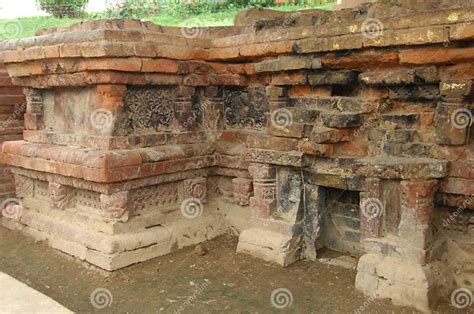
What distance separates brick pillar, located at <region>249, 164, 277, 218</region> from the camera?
14.3 ft

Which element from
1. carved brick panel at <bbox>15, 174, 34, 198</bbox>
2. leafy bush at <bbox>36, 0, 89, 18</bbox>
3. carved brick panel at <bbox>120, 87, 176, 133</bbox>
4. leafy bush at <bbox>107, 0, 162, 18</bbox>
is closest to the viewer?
carved brick panel at <bbox>120, 87, 176, 133</bbox>

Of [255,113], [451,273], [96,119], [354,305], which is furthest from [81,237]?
[451,273]

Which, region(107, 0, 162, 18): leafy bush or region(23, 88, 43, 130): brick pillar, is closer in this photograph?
region(23, 88, 43, 130): brick pillar

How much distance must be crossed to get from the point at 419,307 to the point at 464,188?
959 millimetres

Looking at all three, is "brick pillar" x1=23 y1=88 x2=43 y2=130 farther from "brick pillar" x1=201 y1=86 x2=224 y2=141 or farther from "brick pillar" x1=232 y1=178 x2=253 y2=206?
"brick pillar" x1=232 y1=178 x2=253 y2=206

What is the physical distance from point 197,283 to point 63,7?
16.4 meters

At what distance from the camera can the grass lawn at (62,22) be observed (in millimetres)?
14484

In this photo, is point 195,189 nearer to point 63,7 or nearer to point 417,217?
point 417,217

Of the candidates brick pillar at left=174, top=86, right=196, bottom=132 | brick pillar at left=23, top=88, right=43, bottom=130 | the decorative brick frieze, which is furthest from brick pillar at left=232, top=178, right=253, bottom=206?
brick pillar at left=23, top=88, right=43, bottom=130

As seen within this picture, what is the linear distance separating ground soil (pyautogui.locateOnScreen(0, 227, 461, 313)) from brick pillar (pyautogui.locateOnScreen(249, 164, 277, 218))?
50cm

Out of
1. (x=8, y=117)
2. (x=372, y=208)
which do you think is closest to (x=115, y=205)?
(x=372, y=208)

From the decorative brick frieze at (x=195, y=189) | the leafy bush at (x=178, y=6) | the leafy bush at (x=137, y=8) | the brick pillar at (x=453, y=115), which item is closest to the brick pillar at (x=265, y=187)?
the decorative brick frieze at (x=195, y=189)

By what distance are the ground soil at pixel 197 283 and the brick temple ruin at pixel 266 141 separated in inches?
5.4

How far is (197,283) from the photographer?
397 cm
